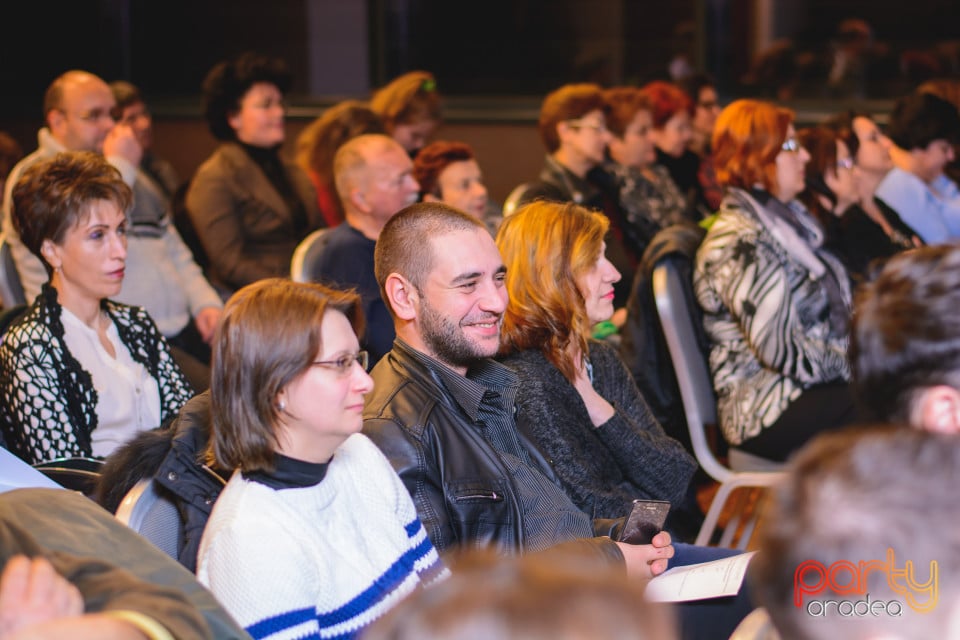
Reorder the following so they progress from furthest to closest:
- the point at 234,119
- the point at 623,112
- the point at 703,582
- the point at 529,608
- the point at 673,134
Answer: the point at 673,134, the point at 623,112, the point at 234,119, the point at 703,582, the point at 529,608

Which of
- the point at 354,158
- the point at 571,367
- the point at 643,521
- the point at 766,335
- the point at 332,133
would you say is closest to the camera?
the point at 643,521

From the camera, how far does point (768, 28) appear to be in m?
6.78

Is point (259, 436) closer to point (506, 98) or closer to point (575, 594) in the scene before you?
point (575, 594)

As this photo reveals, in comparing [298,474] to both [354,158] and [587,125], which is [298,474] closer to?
[354,158]

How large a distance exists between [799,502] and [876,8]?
612 cm

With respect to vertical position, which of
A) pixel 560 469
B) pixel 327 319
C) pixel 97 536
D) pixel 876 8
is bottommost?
pixel 560 469

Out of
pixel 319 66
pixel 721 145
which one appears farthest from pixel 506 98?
pixel 721 145

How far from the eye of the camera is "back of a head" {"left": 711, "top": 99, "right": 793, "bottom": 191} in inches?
132

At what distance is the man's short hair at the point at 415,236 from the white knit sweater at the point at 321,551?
45cm

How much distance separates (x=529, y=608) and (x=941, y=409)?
774 millimetres

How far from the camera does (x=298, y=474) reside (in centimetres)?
158

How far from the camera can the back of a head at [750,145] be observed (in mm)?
3363

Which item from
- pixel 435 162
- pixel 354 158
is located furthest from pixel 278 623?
pixel 435 162

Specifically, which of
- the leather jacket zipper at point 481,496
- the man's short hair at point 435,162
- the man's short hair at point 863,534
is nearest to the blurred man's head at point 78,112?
the man's short hair at point 435,162
